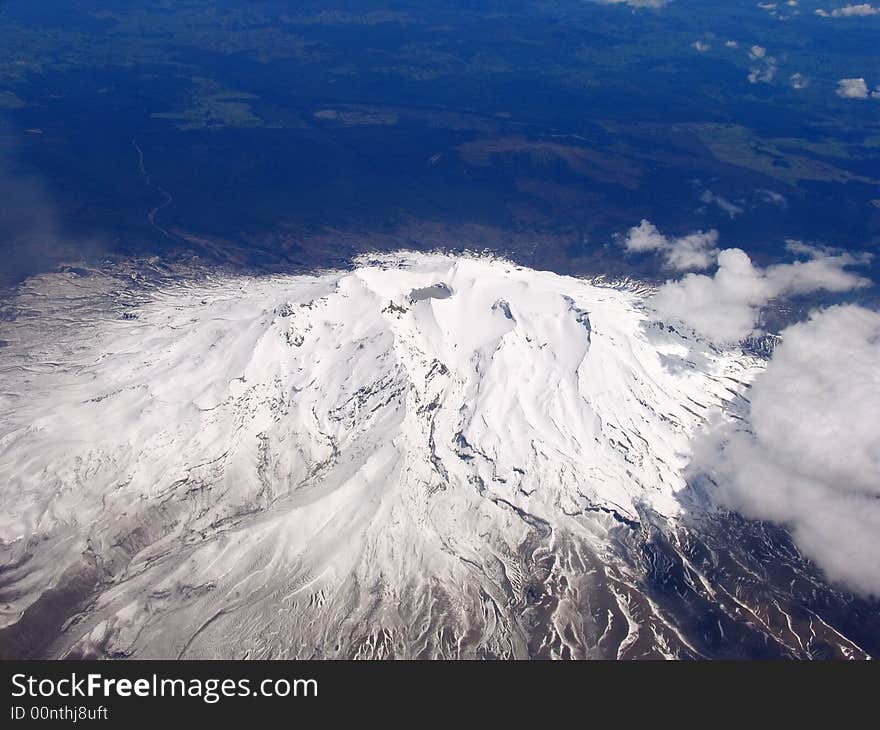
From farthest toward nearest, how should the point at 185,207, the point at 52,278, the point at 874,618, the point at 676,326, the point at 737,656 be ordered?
1. the point at 185,207
2. the point at 52,278
3. the point at 676,326
4. the point at 874,618
5. the point at 737,656

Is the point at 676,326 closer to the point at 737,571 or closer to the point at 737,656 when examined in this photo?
the point at 737,571

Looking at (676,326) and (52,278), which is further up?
(676,326)

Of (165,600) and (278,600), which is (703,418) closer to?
(278,600)

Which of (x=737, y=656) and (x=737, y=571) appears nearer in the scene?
(x=737, y=656)

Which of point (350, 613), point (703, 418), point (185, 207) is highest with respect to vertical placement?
point (703, 418)

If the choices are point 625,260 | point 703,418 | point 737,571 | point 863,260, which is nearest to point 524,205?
point 625,260

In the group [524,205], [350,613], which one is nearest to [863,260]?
[524,205]

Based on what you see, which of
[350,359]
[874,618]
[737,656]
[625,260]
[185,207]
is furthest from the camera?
[185,207]
